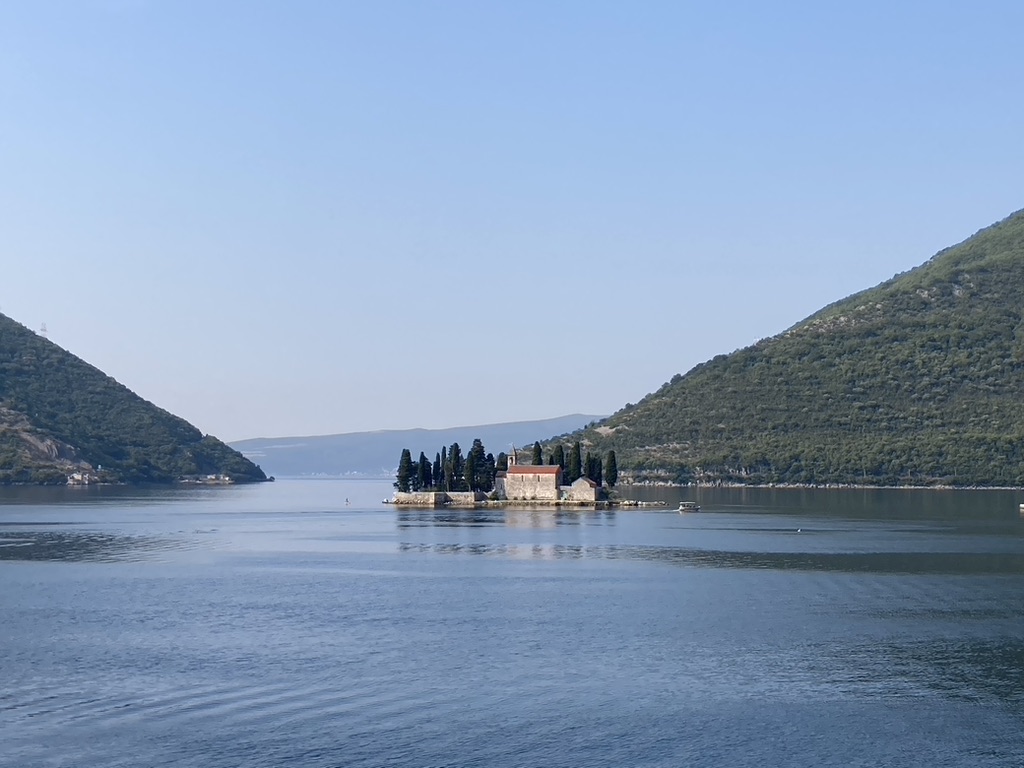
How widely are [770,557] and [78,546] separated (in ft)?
176

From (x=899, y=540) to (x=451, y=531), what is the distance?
134 ft

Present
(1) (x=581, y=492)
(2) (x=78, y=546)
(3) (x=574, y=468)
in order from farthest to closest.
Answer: (3) (x=574, y=468), (1) (x=581, y=492), (2) (x=78, y=546)

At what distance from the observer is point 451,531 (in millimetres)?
123188

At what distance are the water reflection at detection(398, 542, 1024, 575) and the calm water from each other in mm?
527

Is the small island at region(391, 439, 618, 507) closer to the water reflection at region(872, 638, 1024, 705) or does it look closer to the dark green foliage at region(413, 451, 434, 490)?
the dark green foliage at region(413, 451, 434, 490)

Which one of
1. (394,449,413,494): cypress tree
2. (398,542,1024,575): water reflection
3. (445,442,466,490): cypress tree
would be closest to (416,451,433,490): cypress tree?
(394,449,413,494): cypress tree

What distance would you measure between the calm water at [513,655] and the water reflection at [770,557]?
0.53 meters

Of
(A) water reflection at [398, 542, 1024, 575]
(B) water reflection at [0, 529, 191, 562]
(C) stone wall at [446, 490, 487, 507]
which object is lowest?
(A) water reflection at [398, 542, 1024, 575]

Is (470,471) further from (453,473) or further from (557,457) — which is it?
(557,457)

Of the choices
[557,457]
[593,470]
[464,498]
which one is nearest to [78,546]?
[464,498]

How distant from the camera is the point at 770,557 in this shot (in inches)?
3671

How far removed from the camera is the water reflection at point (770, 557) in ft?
280

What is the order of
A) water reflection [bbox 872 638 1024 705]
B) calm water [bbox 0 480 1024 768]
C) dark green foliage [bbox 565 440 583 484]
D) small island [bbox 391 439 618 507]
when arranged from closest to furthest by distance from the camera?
calm water [bbox 0 480 1024 768] → water reflection [bbox 872 638 1024 705] → small island [bbox 391 439 618 507] → dark green foliage [bbox 565 440 583 484]

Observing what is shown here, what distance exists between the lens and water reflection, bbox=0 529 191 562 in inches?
3659
